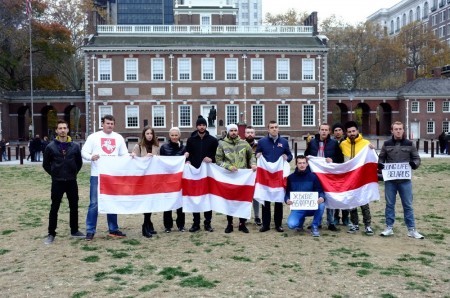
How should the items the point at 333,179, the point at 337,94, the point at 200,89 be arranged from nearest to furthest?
the point at 333,179 < the point at 200,89 < the point at 337,94

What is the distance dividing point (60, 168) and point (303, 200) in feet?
14.1

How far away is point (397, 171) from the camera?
875 cm

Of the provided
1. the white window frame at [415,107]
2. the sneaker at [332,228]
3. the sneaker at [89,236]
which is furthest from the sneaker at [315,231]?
the white window frame at [415,107]

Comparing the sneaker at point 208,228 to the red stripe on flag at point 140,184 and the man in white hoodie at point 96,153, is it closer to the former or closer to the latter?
the red stripe on flag at point 140,184

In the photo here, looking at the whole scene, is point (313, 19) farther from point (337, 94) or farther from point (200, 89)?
point (200, 89)

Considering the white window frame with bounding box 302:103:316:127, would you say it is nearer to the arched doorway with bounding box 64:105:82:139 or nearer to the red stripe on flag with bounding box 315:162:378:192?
the arched doorway with bounding box 64:105:82:139

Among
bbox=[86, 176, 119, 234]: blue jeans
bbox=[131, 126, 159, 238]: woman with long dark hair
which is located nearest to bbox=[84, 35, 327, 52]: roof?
bbox=[131, 126, 159, 238]: woman with long dark hair

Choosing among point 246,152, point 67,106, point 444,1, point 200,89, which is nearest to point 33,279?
point 246,152

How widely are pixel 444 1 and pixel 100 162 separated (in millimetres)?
91724

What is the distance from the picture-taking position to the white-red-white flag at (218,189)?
9523 millimetres

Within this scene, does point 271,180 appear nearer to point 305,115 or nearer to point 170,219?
point 170,219

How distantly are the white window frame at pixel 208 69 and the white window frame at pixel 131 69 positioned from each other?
6.32 m

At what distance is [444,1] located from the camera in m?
87.1

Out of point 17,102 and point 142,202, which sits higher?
point 17,102
